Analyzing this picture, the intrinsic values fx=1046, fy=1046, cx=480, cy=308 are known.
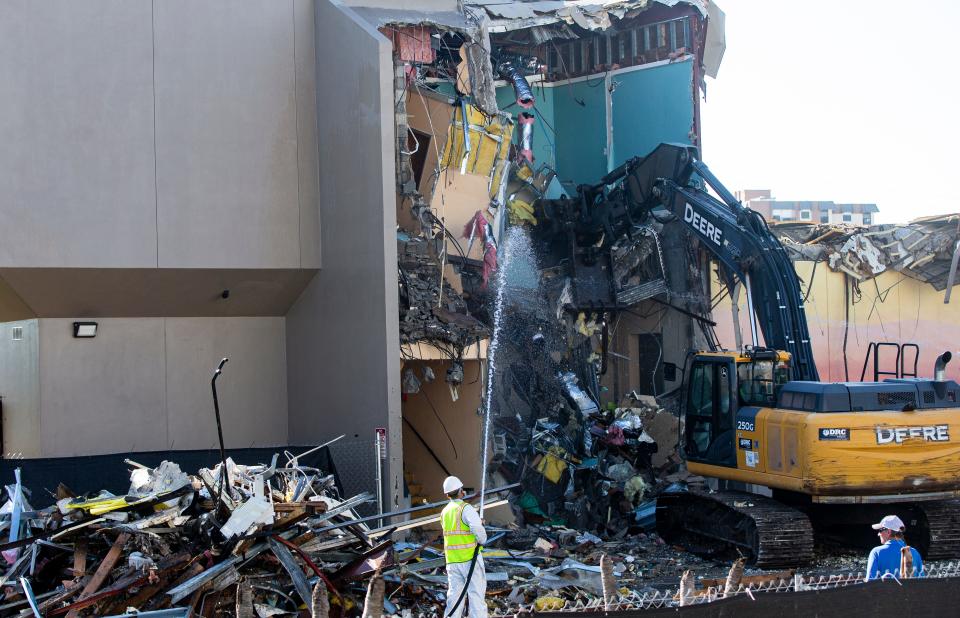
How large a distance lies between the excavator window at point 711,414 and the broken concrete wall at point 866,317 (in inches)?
410

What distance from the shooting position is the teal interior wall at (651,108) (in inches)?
864

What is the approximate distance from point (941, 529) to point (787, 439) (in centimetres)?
224

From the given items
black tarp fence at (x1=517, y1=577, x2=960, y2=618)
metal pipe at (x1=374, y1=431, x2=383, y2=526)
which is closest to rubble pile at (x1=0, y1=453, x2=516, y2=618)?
metal pipe at (x1=374, y1=431, x2=383, y2=526)

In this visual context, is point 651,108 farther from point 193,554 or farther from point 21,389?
point 193,554

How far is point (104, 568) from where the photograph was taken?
875 cm

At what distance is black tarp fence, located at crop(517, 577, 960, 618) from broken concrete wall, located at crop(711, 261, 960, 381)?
57.5ft

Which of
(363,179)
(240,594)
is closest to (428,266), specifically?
(363,179)

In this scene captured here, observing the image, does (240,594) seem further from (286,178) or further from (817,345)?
(817,345)

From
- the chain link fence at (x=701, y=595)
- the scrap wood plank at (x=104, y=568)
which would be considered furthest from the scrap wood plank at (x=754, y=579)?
the scrap wood plank at (x=104, y=568)

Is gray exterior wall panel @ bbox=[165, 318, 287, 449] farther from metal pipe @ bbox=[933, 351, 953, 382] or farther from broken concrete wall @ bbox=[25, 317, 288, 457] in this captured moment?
metal pipe @ bbox=[933, 351, 953, 382]

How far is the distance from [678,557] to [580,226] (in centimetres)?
790

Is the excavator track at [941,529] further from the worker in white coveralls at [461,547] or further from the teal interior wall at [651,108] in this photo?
the teal interior wall at [651,108]

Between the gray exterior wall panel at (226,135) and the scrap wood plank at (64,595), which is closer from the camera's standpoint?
the scrap wood plank at (64,595)

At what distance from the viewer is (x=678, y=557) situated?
13.8 meters
